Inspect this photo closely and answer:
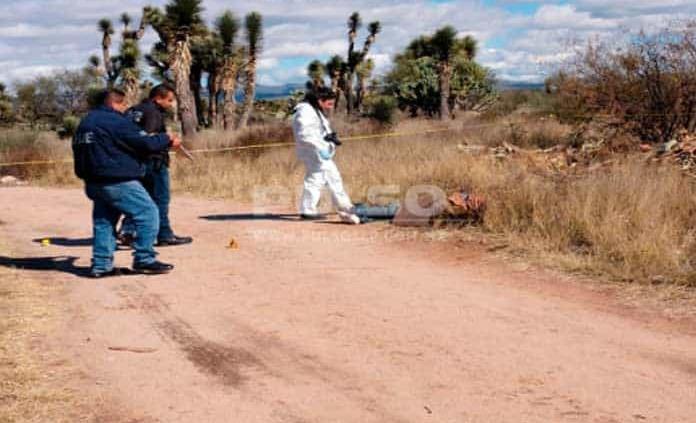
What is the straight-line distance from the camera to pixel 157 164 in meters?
9.49

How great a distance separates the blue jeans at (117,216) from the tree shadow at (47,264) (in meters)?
0.40

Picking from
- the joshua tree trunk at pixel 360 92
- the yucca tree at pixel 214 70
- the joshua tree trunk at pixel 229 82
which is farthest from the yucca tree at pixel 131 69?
the joshua tree trunk at pixel 360 92

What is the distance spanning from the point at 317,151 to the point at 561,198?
10.2 ft

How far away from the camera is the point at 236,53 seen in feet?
111

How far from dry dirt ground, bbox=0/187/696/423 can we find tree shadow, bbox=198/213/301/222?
2380mm

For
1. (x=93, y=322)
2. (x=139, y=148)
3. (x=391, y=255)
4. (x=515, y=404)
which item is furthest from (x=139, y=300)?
(x=515, y=404)

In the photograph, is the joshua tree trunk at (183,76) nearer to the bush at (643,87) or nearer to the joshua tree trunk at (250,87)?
the joshua tree trunk at (250,87)

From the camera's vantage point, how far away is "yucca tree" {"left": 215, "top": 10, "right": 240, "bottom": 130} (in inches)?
1212

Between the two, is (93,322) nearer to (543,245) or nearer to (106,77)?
(543,245)

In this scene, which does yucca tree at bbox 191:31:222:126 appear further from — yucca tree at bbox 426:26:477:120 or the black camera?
the black camera

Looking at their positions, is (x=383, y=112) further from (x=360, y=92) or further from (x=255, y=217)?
(x=360, y=92)

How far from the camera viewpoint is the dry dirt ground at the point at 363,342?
4754 mm

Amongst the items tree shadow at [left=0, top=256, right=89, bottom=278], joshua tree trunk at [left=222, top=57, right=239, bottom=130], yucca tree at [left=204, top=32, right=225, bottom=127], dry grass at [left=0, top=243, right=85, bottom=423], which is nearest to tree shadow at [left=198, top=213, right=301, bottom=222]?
tree shadow at [left=0, top=256, right=89, bottom=278]

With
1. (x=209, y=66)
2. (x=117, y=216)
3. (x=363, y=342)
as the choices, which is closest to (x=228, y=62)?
(x=209, y=66)
